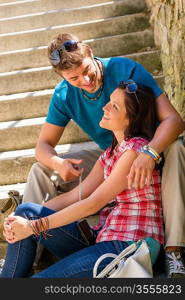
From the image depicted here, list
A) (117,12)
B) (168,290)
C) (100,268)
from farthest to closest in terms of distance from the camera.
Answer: (117,12) → (100,268) → (168,290)

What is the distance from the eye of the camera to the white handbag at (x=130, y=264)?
69.4 inches

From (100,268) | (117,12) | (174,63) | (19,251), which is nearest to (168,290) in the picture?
(100,268)

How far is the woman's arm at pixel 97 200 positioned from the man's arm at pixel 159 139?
7 centimetres

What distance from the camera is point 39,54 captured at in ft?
13.9

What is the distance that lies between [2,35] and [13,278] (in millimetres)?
3106

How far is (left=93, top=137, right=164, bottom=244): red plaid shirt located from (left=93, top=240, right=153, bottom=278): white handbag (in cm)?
13

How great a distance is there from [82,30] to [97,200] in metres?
2.70

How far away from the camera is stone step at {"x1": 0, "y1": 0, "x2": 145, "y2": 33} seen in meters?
4.59

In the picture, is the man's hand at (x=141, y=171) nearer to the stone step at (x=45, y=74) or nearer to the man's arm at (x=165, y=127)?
the man's arm at (x=165, y=127)

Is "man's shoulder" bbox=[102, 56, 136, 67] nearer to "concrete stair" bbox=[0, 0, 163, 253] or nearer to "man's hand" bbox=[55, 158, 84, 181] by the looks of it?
"man's hand" bbox=[55, 158, 84, 181]

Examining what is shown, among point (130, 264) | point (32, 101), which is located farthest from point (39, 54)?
point (130, 264)

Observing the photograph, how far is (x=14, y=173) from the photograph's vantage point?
321 centimetres

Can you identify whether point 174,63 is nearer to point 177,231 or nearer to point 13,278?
point 177,231

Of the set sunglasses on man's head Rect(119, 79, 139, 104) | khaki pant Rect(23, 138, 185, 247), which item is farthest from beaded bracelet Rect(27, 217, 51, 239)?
sunglasses on man's head Rect(119, 79, 139, 104)
